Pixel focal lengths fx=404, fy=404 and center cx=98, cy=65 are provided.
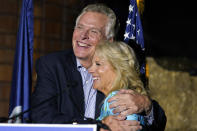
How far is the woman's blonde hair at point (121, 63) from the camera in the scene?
2229mm

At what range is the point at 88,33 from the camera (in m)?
2.77

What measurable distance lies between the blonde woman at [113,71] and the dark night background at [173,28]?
5.59 meters

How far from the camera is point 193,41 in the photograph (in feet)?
26.7

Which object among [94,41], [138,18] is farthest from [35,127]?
[138,18]

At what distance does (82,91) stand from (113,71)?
14.7 inches

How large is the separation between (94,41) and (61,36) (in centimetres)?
188

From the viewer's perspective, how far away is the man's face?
272 centimetres

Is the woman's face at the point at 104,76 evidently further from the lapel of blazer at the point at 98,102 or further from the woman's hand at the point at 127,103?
the lapel of blazer at the point at 98,102

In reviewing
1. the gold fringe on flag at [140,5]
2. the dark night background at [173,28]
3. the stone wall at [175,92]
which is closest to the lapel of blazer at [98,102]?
the gold fringe on flag at [140,5]

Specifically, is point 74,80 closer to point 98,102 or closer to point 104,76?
point 98,102

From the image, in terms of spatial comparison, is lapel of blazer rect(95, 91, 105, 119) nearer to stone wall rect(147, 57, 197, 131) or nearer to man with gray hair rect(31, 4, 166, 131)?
man with gray hair rect(31, 4, 166, 131)

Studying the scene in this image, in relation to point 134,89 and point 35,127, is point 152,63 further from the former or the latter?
point 35,127

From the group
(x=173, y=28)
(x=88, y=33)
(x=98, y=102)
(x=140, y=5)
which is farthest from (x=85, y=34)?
(x=173, y=28)

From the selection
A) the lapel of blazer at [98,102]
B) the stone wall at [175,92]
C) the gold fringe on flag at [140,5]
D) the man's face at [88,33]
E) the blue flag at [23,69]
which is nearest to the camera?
the blue flag at [23,69]
